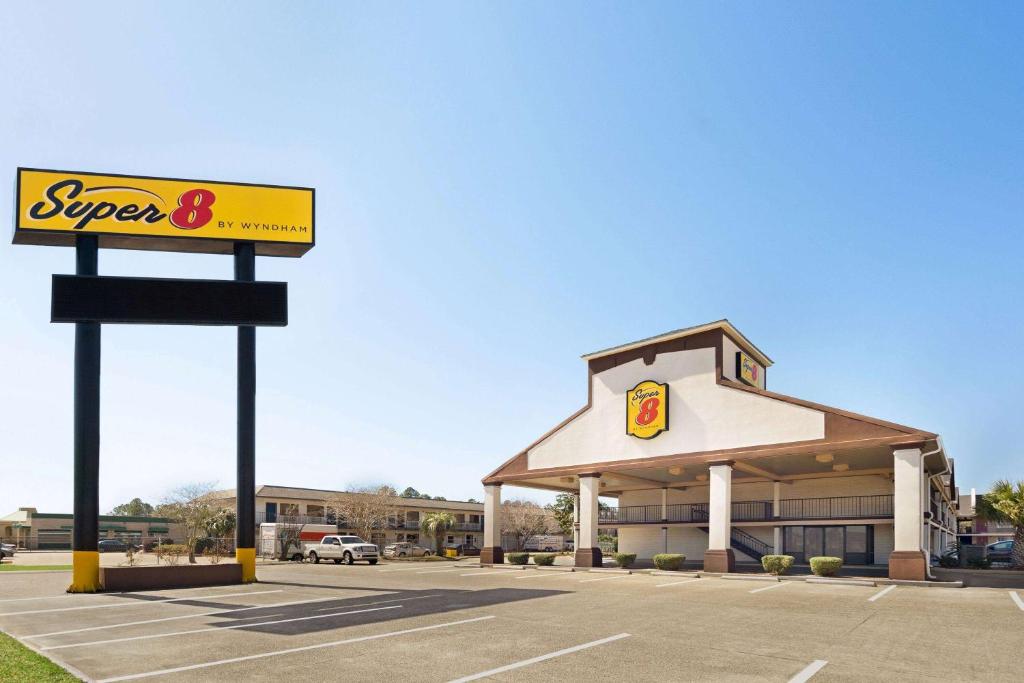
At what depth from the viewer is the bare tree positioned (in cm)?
5900

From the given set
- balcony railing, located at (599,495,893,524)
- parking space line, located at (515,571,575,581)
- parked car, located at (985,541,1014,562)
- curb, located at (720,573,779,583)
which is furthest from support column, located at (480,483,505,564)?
parked car, located at (985,541,1014,562)

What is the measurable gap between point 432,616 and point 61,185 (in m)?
19.8

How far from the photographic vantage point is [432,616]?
16125mm

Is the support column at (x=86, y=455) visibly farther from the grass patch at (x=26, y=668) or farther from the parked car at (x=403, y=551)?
the parked car at (x=403, y=551)

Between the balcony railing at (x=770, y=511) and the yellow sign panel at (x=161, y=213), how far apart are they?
27384mm

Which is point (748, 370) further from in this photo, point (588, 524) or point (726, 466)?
point (588, 524)

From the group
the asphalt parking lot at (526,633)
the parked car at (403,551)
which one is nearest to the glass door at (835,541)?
the asphalt parking lot at (526,633)

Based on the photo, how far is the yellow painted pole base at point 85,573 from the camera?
78.8 feet

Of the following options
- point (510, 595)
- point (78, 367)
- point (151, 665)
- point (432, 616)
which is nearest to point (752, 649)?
point (432, 616)

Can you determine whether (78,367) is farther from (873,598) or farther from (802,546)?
(802,546)

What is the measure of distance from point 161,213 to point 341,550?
2589 cm

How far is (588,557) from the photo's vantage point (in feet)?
120

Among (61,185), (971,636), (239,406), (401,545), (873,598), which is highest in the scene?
(61,185)

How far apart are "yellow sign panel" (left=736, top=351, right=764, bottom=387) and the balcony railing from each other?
7.19 meters
